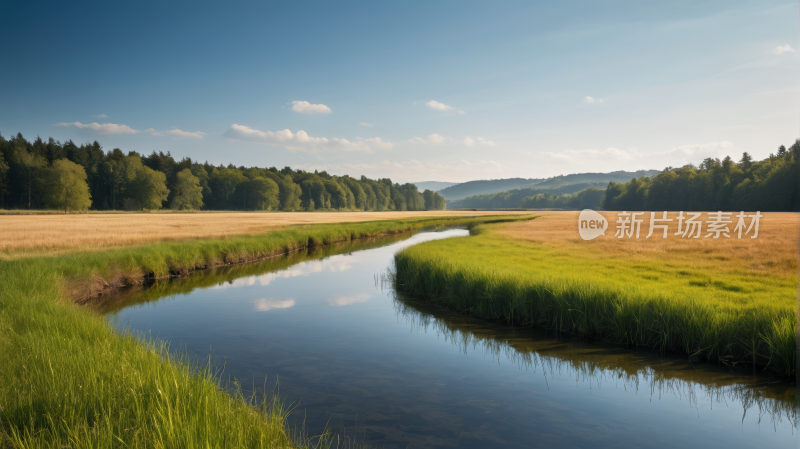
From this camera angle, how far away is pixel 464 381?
9234mm

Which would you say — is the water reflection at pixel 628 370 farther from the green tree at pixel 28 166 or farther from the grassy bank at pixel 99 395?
the green tree at pixel 28 166

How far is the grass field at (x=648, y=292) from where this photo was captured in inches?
375

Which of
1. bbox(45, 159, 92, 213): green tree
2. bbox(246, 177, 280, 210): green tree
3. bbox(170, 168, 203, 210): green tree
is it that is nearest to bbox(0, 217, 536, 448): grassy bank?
bbox(45, 159, 92, 213): green tree

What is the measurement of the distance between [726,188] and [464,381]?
128326 mm

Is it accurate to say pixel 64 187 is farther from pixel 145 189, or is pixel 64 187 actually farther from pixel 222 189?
pixel 222 189

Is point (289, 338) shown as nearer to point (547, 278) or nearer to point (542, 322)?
point (542, 322)

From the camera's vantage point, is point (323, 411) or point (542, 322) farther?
point (542, 322)

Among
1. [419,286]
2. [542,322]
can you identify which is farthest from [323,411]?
[419,286]

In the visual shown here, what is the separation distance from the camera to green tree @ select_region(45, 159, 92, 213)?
7631cm

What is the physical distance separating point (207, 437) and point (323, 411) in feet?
12.7

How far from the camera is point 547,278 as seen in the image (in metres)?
14.5

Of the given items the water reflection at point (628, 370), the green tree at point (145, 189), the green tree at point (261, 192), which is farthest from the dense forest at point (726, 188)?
the green tree at point (145, 189)
